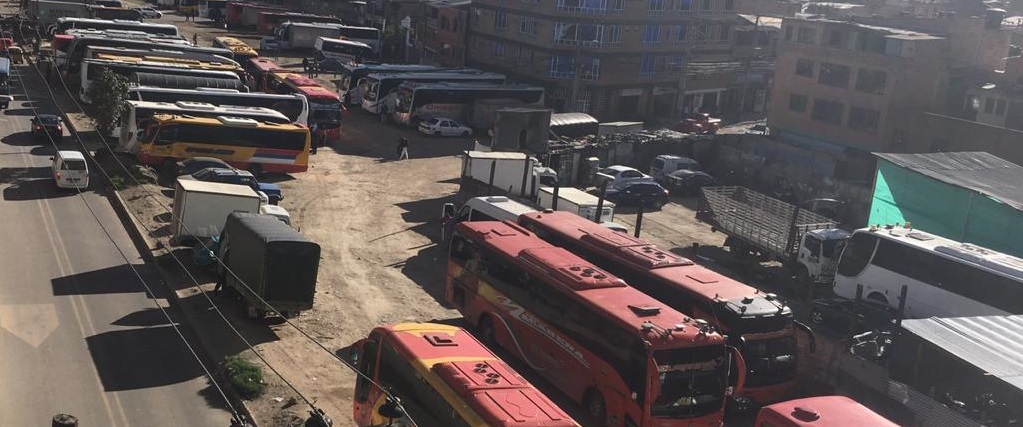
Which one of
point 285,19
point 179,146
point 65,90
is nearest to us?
point 179,146

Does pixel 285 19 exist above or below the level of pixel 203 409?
above

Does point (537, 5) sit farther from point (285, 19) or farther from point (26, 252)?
point (26, 252)

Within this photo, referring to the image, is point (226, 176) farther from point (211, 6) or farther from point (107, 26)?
point (211, 6)

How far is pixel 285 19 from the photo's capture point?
302 ft

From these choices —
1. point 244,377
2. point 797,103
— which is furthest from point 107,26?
point 244,377

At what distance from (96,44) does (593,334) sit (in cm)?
4811

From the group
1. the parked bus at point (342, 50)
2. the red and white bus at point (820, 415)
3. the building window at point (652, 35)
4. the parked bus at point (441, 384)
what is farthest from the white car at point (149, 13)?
the red and white bus at point (820, 415)

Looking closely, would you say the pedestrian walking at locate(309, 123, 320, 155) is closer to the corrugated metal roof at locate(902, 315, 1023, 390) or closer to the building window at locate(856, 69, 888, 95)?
the building window at locate(856, 69, 888, 95)

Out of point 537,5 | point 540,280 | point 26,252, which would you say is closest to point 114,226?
point 26,252

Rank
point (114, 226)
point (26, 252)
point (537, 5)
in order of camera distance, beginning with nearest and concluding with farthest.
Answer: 1. point (26, 252)
2. point (114, 226)
3. point (537, 5)

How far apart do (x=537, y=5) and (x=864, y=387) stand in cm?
4855

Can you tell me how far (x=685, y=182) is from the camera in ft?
164

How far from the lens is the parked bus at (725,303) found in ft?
74.4

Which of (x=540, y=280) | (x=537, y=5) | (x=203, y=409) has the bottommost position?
(x=203, y=409)
